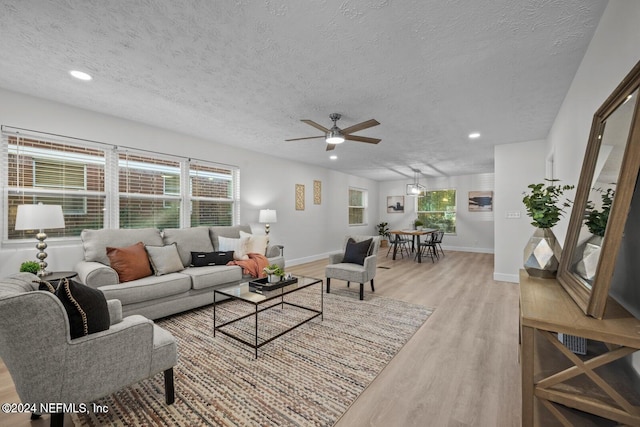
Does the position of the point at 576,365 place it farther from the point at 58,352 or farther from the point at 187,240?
the point at 187,240

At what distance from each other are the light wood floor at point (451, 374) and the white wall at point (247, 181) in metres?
2.61

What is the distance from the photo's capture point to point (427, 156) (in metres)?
6.09

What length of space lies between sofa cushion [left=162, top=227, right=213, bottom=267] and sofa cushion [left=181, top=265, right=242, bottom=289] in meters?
0.26

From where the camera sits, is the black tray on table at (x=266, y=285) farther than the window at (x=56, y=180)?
No

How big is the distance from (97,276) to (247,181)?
10.4 feet

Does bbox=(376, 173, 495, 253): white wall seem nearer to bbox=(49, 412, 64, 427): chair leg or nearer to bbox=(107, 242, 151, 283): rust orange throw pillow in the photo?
bbox=(107, 242, 151, 283): rust orange throw pillow

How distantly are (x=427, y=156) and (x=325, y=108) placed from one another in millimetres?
3617

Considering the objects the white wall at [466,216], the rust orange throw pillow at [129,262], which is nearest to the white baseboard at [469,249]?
the white wall at [466,216]

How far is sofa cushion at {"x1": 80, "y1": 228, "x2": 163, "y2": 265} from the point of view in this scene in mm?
3264

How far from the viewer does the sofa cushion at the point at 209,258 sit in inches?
151

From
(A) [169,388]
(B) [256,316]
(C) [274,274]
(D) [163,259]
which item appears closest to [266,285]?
(C) [274,274]

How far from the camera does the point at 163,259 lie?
3.44m

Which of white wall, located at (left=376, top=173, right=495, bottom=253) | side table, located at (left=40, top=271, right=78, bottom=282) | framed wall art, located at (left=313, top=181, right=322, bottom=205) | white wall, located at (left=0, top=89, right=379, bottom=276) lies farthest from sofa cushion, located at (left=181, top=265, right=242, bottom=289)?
white wall, located at (left=376, top=173, right=495, bottom=253)

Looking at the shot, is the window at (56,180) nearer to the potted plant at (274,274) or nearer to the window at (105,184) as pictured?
the window at (105,184)
